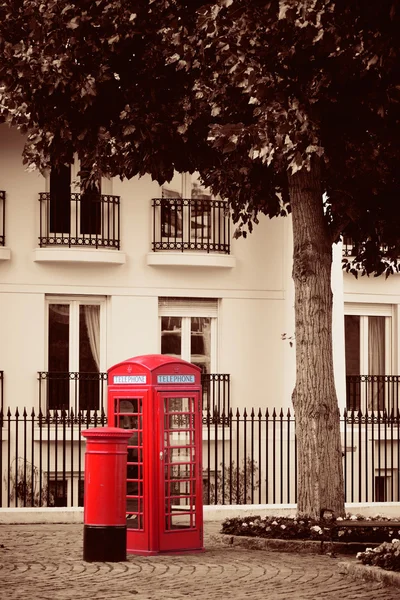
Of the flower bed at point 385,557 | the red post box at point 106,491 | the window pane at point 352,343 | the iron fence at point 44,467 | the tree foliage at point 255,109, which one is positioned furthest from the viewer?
the window pane at point 352,343

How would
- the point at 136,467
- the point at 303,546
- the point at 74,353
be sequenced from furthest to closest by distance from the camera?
the point at 74,353 < the point at 303,546 < the point at 136,467

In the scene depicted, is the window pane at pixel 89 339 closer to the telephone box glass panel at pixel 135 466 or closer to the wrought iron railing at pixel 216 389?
the wrought iron railing at pixel 216 389

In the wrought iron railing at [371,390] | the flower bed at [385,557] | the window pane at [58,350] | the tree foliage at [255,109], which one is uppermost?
the tree foliage at [255,109]

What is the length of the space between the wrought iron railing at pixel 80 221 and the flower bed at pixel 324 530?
465 inches

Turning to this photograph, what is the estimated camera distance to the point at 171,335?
94.9ft

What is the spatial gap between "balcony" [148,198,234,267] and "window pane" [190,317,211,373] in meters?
1.48

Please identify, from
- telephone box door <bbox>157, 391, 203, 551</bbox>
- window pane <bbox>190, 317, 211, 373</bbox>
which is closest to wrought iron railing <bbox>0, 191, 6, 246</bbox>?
window pane <bbox>190, 317, 211, 373</bbox>

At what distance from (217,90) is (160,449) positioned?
411 centimetres

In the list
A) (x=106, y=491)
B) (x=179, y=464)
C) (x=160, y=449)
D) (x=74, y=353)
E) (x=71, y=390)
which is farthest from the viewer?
(x=74, y=353)

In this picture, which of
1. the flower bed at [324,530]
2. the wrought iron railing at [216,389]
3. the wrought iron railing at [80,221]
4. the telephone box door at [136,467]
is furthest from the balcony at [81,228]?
the telephone box door at [136,467]

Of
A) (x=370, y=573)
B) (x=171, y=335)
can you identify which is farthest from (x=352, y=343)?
(x=370, y=573)

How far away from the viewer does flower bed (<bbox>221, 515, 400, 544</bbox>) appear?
16.0m

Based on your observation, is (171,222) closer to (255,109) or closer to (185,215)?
(185,215)

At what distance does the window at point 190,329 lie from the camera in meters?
28.8
